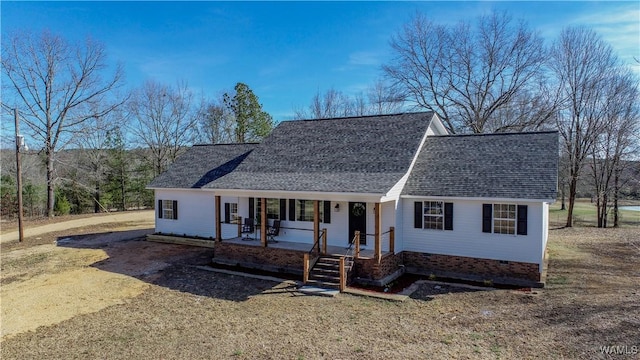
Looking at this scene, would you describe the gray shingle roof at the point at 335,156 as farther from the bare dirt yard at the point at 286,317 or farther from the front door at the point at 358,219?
the bare dirt yard at the point at 286,317

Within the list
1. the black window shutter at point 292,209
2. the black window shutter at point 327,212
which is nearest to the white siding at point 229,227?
the black window shutter at point 292,209

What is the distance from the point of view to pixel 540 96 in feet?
89.1

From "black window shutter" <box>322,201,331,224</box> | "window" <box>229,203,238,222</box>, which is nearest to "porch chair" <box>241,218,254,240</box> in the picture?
"window" <box>229,203,238,222</box>

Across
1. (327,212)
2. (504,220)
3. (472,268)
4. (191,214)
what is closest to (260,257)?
(327,212)

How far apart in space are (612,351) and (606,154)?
2386cm

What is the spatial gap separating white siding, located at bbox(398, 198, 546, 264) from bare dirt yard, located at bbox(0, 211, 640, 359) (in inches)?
54.4

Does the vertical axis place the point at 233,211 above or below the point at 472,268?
above

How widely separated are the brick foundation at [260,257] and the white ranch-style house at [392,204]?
4 centimetres

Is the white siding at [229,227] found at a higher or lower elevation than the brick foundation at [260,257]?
higher

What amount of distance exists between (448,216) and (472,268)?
1834mm

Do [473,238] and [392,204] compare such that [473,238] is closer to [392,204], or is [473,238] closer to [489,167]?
[489,167]

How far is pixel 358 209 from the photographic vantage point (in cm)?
1363

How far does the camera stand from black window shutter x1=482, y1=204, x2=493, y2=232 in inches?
478

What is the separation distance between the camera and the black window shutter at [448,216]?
12.7 metres
